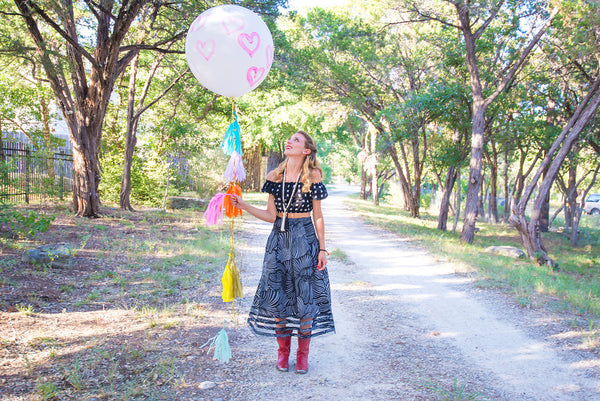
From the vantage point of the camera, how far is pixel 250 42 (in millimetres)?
3980

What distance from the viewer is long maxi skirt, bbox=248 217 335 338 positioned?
3.70 meters

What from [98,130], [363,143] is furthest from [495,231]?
[98,130]

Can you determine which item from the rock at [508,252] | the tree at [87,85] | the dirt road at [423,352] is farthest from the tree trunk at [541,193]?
the tree at [87,85]

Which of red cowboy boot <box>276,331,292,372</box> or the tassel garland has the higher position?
the tassel garland

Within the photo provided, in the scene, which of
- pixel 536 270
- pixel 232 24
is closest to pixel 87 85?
pixel 232 24

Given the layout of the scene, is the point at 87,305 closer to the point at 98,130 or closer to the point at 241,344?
the point at 241,344

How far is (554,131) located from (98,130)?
15.3m

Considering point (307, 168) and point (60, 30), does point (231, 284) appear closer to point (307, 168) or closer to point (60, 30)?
point (307, 168)

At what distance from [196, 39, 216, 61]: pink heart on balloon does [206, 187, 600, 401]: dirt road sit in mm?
2907

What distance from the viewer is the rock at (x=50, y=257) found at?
656 centimetres

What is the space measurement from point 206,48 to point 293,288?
2.39 m

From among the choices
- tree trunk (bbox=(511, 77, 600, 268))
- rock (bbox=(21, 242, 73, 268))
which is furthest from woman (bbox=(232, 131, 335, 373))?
tree trunk (bbox=(511, 77, 600, 268))

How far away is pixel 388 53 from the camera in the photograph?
719 inches

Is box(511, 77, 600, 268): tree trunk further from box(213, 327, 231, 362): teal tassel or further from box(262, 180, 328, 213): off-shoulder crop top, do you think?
box(213, 327, 231, 362): teal tassel
